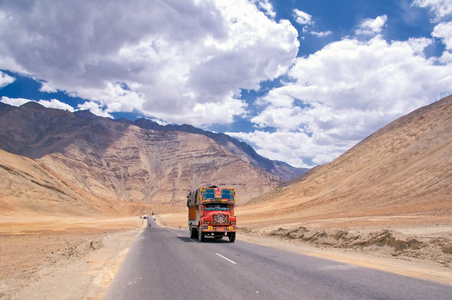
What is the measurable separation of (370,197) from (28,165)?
82.7 meters

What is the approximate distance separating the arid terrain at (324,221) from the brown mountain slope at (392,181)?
10.1 inches

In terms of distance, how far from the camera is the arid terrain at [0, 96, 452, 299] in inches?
477

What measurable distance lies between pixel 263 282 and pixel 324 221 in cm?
3124

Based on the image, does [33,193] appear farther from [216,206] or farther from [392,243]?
[392,243]

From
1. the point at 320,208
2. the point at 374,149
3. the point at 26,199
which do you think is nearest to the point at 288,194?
the point at 374,149

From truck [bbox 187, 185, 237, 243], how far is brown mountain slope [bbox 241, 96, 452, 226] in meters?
15.0

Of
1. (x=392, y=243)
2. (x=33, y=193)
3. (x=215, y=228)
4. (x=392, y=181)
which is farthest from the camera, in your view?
(x=33, y=193)

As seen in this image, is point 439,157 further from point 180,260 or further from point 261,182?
point 261,182

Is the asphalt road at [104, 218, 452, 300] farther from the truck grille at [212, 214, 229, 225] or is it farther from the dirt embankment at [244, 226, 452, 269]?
the truck grille at [212, 214, 229, 225]

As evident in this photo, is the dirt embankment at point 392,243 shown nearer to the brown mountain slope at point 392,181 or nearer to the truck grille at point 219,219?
the truck grille at point 219,219

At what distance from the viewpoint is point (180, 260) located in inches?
554

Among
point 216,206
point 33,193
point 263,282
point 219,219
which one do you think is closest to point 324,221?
point 216,206

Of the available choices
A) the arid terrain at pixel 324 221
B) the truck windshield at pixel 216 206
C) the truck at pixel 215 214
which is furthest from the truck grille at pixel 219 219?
the arid terrain at pixel 324 221

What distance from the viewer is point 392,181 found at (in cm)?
5491
